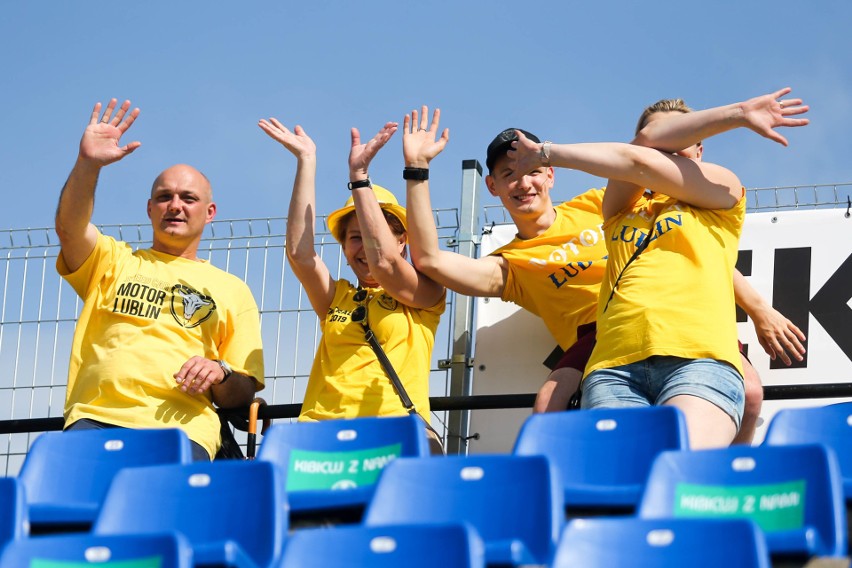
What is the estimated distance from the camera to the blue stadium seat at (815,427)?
3.65 meters

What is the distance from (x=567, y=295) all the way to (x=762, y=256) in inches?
40.3

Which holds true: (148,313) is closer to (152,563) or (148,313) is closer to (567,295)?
(567,295)

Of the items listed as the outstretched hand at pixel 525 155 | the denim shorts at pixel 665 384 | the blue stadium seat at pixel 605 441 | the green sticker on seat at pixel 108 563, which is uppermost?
the outstretched hand at pixel 525 155

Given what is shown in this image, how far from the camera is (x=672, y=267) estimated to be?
4168 millimetres

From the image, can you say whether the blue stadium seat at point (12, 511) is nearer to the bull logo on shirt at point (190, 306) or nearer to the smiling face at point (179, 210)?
the bull logo on shirt at point (190, 306)

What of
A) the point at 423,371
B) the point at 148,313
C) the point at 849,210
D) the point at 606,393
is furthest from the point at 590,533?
the point at 849,210

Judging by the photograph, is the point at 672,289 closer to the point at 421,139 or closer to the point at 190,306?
the point at 421,139

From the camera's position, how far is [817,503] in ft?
9.95

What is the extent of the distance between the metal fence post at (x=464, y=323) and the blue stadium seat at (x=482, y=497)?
7.06 ft

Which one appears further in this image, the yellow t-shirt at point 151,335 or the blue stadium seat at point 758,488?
the yellow t-shirt at point 151,335

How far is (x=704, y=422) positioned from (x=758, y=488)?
2.14ft

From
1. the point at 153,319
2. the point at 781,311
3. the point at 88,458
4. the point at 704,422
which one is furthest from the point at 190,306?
the point at 781,311

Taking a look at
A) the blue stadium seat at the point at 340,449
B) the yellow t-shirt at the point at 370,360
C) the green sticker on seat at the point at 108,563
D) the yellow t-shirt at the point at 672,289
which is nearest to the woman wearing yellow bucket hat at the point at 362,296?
the yellow t-shirt at the point at 370,360

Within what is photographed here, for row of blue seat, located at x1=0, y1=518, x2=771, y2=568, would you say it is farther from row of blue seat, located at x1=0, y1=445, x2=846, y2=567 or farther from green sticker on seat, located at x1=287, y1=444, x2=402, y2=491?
green sticker on seat, located at x1=287, y1=444, x2=402, y2=491
